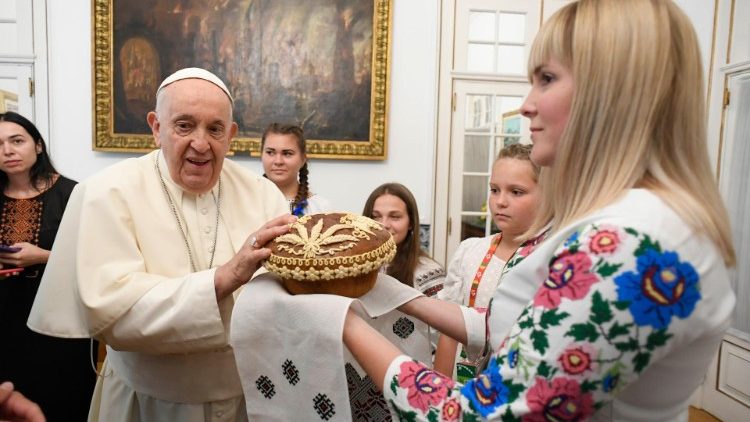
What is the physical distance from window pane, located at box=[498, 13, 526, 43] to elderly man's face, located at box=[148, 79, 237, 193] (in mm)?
3790

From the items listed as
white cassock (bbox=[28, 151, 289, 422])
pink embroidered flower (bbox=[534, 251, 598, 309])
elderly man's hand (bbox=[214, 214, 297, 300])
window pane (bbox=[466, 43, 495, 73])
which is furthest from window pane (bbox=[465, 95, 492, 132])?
pink embroidered flower (bbox=[534, 251, 598, 309])

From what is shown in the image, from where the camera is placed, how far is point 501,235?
2664 millimetres

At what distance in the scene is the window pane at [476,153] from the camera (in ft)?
16.0

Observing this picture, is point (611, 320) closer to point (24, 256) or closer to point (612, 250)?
point (612, 250)

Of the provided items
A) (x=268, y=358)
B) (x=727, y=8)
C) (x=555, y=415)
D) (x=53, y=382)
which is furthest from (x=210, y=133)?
(x=727, y=8)

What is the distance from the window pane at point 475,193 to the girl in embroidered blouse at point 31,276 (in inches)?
131

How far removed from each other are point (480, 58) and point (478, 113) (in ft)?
1.71

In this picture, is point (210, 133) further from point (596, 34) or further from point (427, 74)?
point (427, 74)

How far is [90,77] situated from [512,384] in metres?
4.82

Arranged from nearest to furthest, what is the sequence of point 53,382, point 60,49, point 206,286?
point 206,286 → point 53,382 → point 60,49

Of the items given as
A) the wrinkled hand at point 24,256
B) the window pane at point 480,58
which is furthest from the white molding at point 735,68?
the wrinkled hand at point 24,256

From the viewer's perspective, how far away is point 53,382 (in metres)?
2.92

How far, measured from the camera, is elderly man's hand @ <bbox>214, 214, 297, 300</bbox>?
136 cm

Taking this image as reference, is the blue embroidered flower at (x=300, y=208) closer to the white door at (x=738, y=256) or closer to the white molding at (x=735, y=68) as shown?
the white door at (x=738, y=256)
